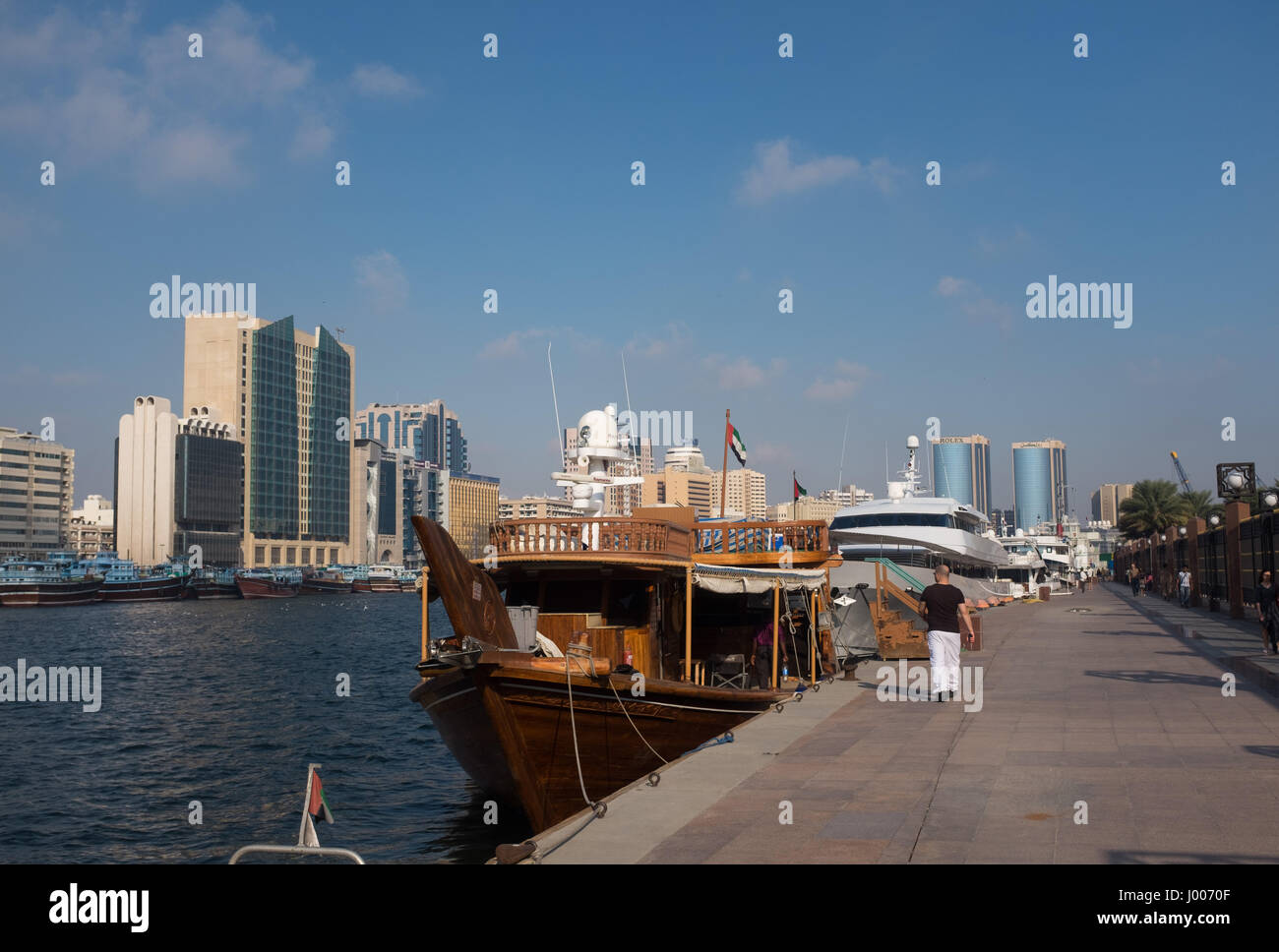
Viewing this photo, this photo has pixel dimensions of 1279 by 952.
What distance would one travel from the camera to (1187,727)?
32.3ft

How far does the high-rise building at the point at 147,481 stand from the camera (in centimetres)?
14788

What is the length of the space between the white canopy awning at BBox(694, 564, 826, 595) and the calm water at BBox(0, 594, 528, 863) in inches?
170

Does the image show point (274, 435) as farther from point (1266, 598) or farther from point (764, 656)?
point (1266, 598)

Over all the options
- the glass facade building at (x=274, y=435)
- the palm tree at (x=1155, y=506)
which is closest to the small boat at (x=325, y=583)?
the glass facade building at (x=274, y=435)

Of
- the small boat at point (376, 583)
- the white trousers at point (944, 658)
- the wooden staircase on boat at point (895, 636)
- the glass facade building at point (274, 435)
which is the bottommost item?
the small boat at point (376, 583)

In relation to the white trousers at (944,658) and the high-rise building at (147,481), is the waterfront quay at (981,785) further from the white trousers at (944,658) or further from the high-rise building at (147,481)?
the high-rise building at (147,481)

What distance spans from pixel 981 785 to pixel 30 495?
17431 cm

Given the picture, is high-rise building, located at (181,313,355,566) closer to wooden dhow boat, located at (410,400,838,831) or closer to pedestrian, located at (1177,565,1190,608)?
pedestrian, located at (1177,565,1190,608)

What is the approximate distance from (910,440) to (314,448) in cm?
14582

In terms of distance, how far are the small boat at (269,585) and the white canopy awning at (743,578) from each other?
119 meters

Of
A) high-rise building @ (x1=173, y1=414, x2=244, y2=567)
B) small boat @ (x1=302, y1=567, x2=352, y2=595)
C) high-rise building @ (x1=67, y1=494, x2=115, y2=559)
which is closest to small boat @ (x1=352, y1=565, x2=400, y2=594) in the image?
small boat @ (x1=302, y1=567, x2=352, y2=595)

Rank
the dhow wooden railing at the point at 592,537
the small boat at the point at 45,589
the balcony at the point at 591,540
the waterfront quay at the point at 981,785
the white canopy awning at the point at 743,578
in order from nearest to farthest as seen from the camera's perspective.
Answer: the waterfront quay at the point at 981,785
the balcony at the point at 591,540
the dhow wooden railing at the point at 592,537
the white canopy awning at the point at 743,578
the small boat at the point at 45,589

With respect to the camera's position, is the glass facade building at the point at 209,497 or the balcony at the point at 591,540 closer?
the balcony at the point at 591,540
